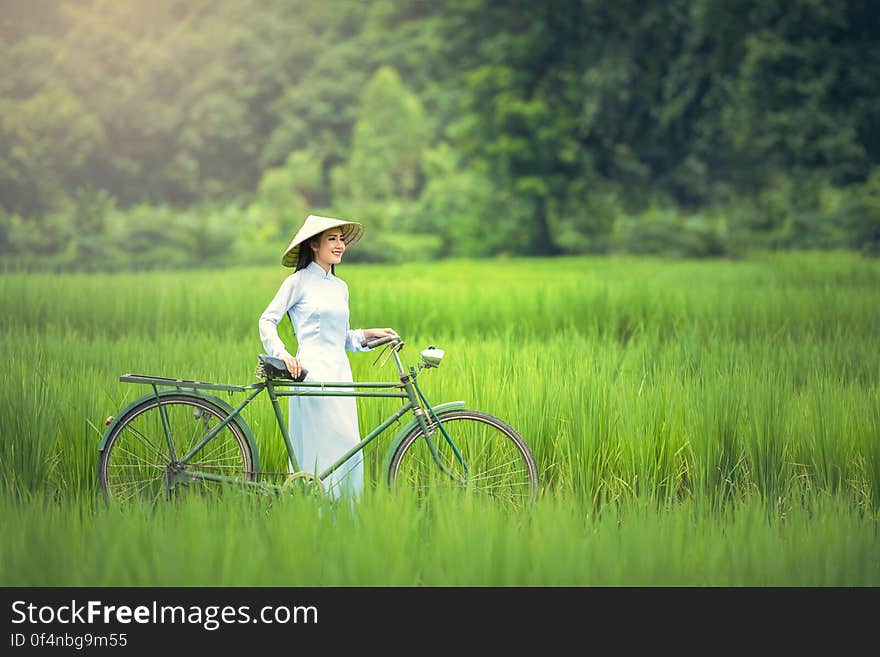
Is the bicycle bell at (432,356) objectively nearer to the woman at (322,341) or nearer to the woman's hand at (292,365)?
the woman at (322,341)

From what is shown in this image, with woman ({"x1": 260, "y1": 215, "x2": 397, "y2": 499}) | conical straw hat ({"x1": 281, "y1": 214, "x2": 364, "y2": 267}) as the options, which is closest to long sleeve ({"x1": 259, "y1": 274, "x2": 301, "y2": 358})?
woman ({"x1": 260, "y1": 215, "x2": 397, "y2": 499})

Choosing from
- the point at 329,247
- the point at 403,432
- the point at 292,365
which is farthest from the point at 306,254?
the point at 403,432

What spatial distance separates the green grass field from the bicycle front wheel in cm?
12

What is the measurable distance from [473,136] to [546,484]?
24.9m

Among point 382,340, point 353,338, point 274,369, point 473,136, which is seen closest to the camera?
point 274,369

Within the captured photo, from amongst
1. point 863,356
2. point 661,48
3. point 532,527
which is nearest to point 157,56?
point 661,48

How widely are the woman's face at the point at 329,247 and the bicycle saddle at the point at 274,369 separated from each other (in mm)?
526

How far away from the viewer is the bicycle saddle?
372cm

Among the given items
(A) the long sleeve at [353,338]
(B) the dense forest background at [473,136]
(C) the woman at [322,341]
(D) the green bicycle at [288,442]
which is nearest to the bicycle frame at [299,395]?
(D) the green bicycle at [288,442]

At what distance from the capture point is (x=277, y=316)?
394 centimetres

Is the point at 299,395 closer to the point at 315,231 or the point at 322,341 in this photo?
the point at 322,341

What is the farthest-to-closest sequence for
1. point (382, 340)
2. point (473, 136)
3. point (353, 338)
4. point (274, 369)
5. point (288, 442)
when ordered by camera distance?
point (473, 136)
point (353, 338)
point (382, 340)
point (288, 442)
point (274, 369)

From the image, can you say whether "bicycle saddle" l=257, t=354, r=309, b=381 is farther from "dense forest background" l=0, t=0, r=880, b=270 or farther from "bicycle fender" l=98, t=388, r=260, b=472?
"dense forest background" l=0, t=0, r=880, b=270

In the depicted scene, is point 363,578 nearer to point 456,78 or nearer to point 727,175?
point 727,175
